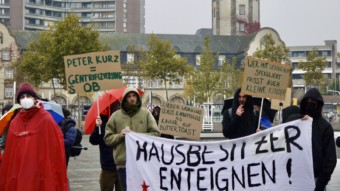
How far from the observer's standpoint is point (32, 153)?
8539 mm

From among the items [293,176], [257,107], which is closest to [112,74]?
[257,107]

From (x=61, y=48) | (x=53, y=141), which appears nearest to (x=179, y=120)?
(x=53, y=141)

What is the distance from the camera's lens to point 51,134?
866 centimetres

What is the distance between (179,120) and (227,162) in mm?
2473

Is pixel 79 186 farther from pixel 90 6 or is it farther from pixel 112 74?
pixel 90 6

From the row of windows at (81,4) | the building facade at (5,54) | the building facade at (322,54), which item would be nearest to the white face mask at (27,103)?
the building facade at (5,54)

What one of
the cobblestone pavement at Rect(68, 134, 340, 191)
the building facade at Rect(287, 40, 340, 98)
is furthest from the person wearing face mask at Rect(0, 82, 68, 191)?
the building facade at Rect(287, 40, 340, 98)

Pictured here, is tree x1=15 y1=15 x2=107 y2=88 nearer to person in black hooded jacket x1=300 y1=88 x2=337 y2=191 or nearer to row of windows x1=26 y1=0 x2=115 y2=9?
person in black hooded jacket x1=300 y1=88 x2=337 y2=191

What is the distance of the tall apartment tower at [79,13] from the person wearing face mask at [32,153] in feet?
487

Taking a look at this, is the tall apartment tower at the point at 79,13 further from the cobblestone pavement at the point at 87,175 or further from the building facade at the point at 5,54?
the cobblestone pavement at the point at 87,175

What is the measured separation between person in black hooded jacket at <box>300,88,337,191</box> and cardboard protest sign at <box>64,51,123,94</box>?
156 inches

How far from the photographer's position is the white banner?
28.3 ft

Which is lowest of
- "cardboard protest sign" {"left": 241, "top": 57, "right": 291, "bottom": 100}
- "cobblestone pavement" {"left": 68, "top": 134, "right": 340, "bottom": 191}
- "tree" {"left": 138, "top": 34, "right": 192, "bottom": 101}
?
"cobblestone pavement" {"left": 68, "top": 134, "right": 340, "bottom": 191}

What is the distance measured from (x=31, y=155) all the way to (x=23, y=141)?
190mm
